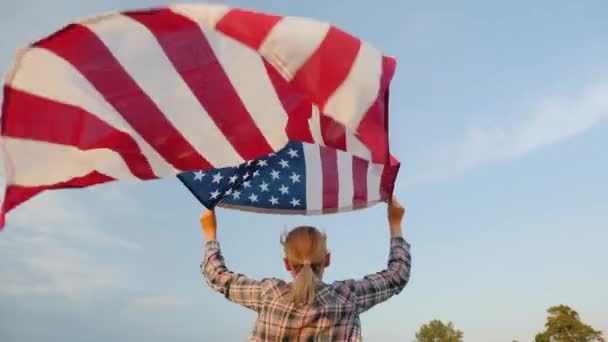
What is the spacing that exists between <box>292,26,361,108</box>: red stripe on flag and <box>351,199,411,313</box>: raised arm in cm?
118

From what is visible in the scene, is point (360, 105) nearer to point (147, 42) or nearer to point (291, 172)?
point (147, 42)

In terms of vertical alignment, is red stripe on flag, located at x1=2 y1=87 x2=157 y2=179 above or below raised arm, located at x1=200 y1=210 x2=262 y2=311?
above

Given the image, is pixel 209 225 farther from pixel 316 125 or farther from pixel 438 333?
pixel 438 333

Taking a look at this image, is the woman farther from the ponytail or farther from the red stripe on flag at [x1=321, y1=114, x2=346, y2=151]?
the red stripe on flag at [x1=321, y1=114, x2=346, y2=151]

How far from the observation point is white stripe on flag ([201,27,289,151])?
169 inches

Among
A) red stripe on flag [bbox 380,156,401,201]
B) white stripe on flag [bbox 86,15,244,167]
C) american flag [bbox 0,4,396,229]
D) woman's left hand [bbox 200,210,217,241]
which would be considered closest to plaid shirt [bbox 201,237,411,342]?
woman's left hand [bbox 200,210,217,241]

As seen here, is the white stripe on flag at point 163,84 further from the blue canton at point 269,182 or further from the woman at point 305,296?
the woman at point 305,296

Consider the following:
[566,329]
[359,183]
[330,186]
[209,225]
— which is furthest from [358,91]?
[566,329]

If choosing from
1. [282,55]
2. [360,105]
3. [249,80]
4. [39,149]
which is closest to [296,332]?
[360,105]

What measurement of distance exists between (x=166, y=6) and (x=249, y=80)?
0.88m

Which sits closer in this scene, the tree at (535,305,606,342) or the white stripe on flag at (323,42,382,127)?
the white stripe on flag at (323,42,382,127)

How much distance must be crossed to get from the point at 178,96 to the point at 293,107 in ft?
2.97

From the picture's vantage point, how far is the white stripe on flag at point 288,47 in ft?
11.2

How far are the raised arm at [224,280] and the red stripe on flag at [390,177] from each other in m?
1.31
